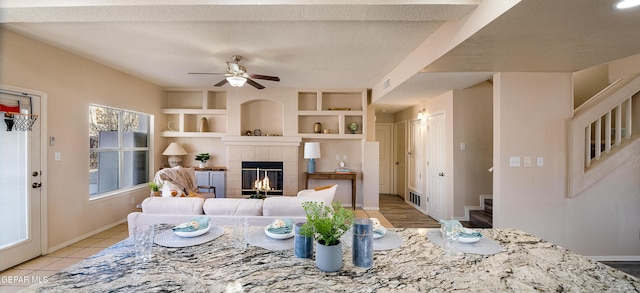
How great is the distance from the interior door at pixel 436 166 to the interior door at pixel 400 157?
4.29ft

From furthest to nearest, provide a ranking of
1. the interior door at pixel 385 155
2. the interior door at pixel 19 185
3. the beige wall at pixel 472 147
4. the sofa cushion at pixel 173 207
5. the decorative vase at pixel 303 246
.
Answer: the interior door at pixel 385 155 → the beige wall at pixel 472 147 → the interior door at pixel 19 185 → the sofa cushion at pixel 173 207 → the decorative vase at pixel 303 246

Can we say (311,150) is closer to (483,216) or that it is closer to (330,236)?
(483,216)

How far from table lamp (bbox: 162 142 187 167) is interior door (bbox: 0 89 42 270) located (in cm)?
223

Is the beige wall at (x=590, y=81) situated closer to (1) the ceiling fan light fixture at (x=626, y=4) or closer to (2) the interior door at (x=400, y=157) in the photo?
(2) the interior door at (x=400, y=157)

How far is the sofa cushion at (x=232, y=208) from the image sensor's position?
2.65 meters

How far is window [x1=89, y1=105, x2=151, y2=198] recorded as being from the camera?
410 centimetres

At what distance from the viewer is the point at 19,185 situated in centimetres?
298

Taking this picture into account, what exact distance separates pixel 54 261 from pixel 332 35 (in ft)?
13.4

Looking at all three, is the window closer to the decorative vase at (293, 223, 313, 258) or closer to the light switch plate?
the decorative vase at (293, 223, 313, 258)

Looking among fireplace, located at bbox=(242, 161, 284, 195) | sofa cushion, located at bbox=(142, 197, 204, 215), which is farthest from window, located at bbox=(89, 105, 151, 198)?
sofa cushion, located at bbox=(142, 197, 204, 215)

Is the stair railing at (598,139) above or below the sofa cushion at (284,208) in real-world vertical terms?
above

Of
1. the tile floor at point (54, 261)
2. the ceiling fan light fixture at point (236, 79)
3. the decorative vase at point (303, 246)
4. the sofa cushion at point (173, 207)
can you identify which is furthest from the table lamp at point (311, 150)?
the decorative vase at point (303, 246)

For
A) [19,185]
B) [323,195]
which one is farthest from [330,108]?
[19,185]

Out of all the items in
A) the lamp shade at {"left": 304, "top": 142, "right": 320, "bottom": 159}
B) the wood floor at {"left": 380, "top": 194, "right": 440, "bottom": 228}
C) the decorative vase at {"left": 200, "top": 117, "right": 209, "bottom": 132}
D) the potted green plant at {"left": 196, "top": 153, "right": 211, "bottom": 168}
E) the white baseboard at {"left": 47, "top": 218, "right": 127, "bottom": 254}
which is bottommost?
the wood floor at {"left": 380, "top": 194, "right": 440, "bottom": 228}
